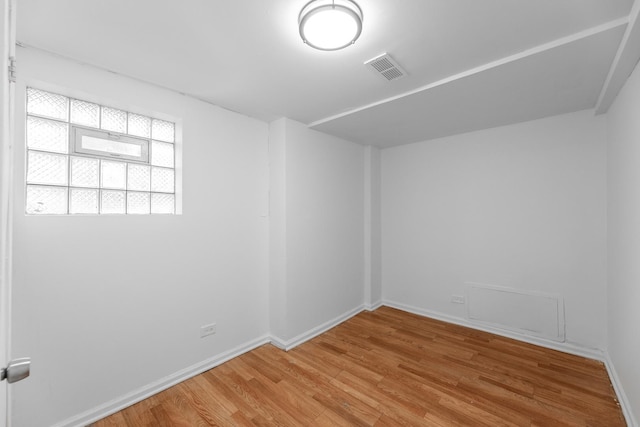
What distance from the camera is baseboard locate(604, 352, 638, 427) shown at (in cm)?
170

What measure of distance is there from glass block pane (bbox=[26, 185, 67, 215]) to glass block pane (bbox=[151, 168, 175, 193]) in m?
0.57

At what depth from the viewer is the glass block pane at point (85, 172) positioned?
190cm

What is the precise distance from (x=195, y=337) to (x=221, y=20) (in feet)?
8.00

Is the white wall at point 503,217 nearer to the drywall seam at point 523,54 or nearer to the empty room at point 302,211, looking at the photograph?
the empty room at point 302,211

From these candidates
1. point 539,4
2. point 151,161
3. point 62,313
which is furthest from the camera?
point 151,161

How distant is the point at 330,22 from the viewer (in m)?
1.35

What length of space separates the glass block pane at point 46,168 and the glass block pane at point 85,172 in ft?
0.15

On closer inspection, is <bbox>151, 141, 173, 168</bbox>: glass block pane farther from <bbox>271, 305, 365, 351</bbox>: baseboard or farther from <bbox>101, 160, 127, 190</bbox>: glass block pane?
<bbox>271, 305, 365, 351</bbox>: baseboard

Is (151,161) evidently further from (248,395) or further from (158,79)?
(248,395)

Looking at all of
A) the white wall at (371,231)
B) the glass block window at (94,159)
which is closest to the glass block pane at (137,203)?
the glass block window at (94,159)

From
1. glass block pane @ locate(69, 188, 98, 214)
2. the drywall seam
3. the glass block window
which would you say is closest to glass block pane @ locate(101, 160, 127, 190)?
the glass block window

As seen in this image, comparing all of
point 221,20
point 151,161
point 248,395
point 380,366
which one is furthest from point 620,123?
point 151,161

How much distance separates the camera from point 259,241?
2.92 metres

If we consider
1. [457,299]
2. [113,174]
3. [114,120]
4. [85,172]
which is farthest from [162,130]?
[457,299]
